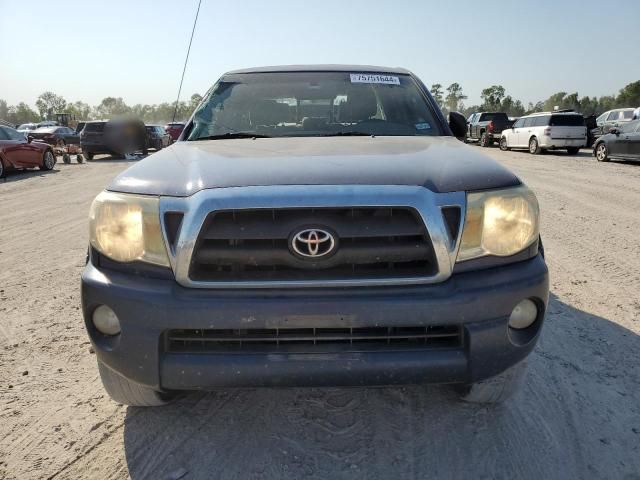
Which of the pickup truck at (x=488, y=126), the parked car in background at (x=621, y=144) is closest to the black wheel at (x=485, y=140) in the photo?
the pickup truck at (x=488, y=126)

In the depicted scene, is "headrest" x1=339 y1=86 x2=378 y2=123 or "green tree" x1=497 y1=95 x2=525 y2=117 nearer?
"headrest" x1=339 y1=86 x2=378 y2=123

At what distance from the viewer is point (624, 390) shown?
9.01 feet

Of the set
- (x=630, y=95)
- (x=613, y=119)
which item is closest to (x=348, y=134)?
(x=613, y=119)

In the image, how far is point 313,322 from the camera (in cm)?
189

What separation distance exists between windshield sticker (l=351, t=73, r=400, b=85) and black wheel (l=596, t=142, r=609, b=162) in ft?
51.8

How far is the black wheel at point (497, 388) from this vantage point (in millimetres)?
2371

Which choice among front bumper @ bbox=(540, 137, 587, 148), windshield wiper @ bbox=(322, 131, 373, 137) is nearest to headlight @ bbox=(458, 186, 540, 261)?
windshield wiper @ bbox=(322, 131, 373, 137)

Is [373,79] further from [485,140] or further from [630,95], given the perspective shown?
[630,95]

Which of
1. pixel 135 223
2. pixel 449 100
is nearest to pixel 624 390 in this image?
pixel 135 223

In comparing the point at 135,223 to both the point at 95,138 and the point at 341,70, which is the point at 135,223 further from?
the point at 95,138

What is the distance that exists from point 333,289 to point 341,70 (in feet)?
7.45

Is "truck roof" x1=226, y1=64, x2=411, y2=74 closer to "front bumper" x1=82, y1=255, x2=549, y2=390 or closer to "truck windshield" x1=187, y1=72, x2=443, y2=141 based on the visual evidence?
"truck windshield" x1=187, y1=72, x2=443, y2=141

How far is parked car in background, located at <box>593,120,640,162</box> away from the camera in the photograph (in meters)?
15.1

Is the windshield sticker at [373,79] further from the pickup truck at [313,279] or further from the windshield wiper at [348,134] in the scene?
the pickup truck at [313,279]
